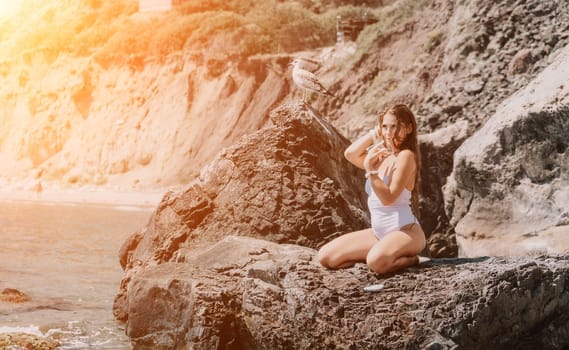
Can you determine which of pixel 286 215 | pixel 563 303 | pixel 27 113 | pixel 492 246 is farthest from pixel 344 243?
pixel 27 113

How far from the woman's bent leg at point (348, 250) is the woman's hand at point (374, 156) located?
0.56m

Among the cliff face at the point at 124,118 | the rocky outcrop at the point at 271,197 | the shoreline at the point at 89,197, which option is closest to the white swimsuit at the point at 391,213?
the rocky outcrop at the point at 271,197

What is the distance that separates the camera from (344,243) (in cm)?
628

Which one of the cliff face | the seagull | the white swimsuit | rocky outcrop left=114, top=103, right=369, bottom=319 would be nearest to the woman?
the white swimsuit

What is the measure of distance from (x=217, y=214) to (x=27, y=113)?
1993 inches

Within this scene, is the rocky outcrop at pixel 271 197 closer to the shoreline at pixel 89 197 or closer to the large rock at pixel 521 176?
the large rock at pixel 521 176

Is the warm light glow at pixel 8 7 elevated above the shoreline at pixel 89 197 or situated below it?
above

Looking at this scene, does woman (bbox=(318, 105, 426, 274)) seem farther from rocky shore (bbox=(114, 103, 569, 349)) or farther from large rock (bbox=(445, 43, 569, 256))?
large rock (bbox=(445, 43, 569, 256))

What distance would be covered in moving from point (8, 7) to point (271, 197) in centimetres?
6904

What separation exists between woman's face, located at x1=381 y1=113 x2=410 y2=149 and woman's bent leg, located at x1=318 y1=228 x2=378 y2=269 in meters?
0.75

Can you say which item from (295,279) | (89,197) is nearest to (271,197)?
(295,279)

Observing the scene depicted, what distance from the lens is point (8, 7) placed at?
71250 millimetres

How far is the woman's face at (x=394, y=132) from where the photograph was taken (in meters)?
5.98

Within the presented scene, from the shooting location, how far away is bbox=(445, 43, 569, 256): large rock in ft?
30.5
